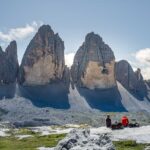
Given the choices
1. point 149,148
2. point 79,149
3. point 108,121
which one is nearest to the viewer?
point 79,149

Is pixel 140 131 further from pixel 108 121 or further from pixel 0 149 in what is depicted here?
pixel 0 149

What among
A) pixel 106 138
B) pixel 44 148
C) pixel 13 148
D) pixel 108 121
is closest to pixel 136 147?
pixel 44 148

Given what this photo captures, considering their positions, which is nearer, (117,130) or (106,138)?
(106,138)

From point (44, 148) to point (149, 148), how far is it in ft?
50.5

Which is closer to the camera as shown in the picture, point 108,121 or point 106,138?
point 106,138

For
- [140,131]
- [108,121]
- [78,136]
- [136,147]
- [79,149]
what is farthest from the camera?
[108,121]

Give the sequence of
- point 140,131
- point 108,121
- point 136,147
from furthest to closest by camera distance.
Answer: point 108,121, point 140,131, point 136,147

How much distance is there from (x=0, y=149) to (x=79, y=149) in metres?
30.2

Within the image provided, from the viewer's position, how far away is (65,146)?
122 feet

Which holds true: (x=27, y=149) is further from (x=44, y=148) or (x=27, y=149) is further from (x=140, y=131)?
(x=140, y=131)

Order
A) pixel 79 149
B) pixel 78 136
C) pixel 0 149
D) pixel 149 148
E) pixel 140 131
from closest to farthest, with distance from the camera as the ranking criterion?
pixel 79 149
pixel 78 136
pixel 149 148
pixel 0 149
pixel 140 131

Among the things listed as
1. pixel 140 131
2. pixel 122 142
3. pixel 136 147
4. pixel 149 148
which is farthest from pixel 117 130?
pixel 149 148

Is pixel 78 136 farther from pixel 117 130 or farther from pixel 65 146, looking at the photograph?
pixel 117 130

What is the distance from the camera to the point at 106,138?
3747 cm
